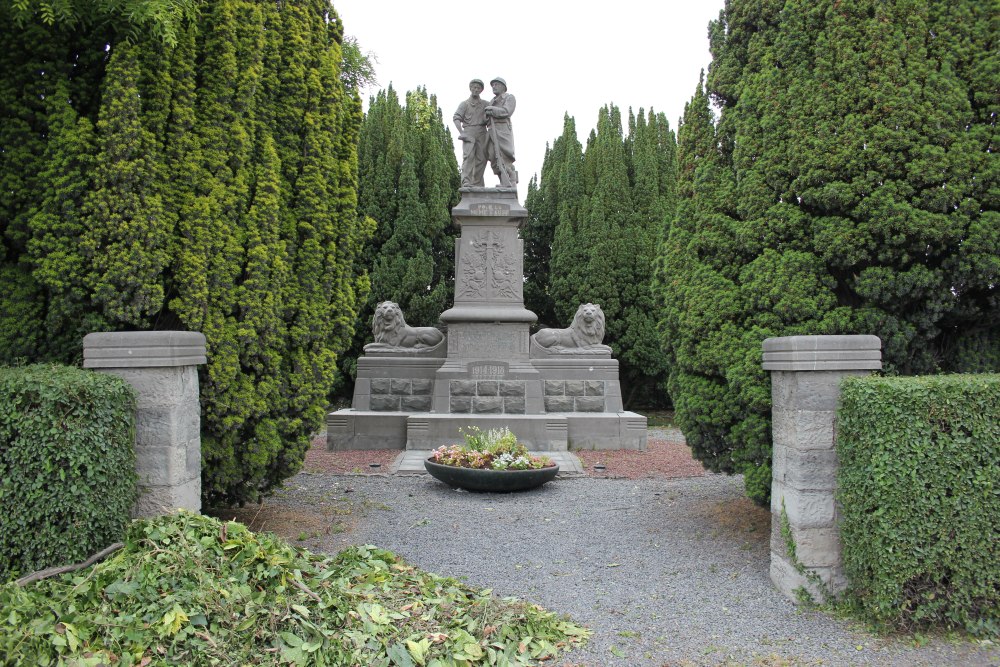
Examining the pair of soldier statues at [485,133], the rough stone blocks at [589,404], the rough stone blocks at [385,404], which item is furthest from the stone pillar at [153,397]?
the pair of soldier statues at [485,133]

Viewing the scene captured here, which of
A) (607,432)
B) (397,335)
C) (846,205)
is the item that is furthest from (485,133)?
(846,205)

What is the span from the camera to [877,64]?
4094 millimetres

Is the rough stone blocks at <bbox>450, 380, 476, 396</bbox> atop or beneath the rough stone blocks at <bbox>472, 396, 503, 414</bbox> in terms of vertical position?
atop

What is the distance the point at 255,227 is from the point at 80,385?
173 centimetres

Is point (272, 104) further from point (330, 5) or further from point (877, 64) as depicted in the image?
point (877, 64)

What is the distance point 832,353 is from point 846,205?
1.07m

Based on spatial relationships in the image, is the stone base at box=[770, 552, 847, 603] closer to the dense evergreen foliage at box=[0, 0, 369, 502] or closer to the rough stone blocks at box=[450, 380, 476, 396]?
the dense evergreen foliage at box=[0, 0, 369, 502]

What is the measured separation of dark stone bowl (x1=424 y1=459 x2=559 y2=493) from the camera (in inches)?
259

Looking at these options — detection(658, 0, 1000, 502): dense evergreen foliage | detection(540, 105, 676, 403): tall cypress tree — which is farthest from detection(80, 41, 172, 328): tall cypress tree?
detection(540, 105, 676, 403): tall cypress tree

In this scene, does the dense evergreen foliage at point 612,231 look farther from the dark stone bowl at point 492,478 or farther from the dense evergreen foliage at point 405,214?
the dark stone bowl at point 492,478

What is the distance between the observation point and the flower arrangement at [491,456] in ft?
22.2

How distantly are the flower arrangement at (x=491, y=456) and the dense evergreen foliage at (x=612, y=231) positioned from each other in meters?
9.13

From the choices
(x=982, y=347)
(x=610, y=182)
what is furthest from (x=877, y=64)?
(x=610, y=182)

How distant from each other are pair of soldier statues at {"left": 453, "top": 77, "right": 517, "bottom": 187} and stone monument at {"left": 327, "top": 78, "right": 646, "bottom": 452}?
2 centimetres
